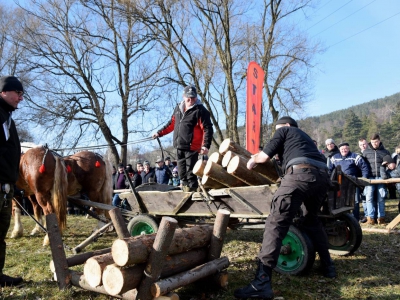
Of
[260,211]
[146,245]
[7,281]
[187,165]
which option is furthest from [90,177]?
[146,245]

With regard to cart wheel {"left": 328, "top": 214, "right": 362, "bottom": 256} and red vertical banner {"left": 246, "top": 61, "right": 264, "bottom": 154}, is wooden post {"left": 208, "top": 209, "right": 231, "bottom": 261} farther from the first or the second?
red vertical banner {"left": 246, "top": 61, "right": 264, "bottom": 154}

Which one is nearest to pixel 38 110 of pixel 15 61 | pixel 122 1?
pixel 15 61

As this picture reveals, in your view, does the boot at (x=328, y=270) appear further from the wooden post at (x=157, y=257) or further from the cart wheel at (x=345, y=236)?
the wooden post at (x=157, y=257)

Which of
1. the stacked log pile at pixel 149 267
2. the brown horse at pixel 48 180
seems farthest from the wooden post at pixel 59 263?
the brown horse at pixel 48 180

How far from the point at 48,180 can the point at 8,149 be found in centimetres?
244

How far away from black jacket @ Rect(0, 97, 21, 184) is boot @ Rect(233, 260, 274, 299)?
8.80 feet

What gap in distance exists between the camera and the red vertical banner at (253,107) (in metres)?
8.31

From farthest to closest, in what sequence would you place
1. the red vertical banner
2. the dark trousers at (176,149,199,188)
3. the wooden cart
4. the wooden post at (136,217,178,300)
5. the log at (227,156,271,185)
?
1. the red vertical banner
2. the dark trousers at (176,149,199,188)
3. the log at (227,156,271,185)
4. the wooden cart
5. the wooden post at (136,217,178,300)

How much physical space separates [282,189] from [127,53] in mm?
Result: 15395

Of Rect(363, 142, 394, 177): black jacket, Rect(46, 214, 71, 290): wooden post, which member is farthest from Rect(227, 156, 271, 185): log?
Rect(363, 142, 394, 177): black jacket

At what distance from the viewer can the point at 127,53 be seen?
17484 mm

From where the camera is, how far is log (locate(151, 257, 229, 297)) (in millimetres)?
2967

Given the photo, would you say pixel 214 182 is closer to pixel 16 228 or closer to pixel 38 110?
pixel 16 228

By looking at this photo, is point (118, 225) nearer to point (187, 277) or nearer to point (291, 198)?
point (187, 277)
